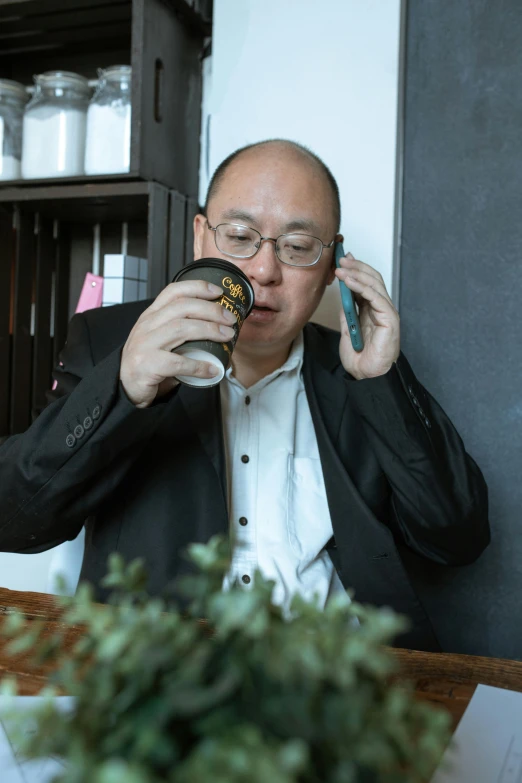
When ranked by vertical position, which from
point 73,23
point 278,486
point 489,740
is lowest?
point 489,740

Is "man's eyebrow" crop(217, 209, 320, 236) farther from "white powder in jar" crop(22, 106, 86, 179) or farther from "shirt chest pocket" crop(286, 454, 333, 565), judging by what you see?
"white powder in jar" crop(22, 106, 86, 179)

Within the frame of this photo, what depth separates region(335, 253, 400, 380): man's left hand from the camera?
1.27 metres

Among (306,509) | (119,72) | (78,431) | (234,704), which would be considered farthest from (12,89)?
(234,704)

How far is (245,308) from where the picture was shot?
98 centimetres

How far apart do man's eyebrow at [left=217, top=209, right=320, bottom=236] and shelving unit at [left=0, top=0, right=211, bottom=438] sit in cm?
43

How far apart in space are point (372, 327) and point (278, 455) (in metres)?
0.30

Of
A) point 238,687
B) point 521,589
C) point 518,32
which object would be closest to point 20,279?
point 518,32

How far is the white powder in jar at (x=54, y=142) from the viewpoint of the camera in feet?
5.61

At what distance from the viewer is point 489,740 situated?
0.60 metres

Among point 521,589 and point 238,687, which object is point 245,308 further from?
point 521,589

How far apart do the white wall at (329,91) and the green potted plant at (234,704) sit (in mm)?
1397

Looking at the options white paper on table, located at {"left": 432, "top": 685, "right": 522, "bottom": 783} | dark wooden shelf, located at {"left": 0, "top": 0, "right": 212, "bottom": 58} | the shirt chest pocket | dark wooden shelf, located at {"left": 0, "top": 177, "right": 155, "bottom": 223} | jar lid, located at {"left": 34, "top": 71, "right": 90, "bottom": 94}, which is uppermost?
dark wooden shelf, located at {"left": 0, "top": 0, "right": 212, "bottom": 58}

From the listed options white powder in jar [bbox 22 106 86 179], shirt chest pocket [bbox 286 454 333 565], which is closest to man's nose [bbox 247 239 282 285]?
shirt chest pocket [bbox 286 454 333 565]

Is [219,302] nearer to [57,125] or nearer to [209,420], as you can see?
[209,420]
